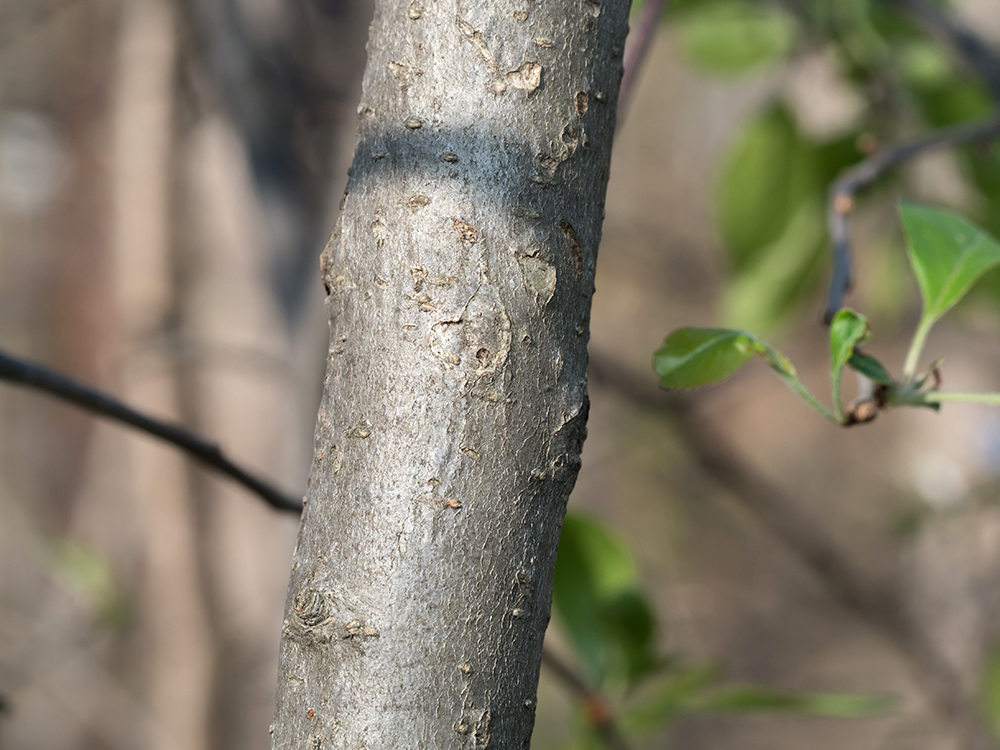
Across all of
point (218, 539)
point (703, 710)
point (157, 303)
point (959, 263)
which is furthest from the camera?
point (157, 303)

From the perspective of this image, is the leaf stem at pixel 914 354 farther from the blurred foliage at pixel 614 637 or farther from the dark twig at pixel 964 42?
the dark twig at pixel 964 42

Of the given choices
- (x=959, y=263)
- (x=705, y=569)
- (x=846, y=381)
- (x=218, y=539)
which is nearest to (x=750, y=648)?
(x=705, y=569)

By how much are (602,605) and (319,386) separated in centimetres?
39

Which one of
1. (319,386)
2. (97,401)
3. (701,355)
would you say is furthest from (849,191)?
(319,386)

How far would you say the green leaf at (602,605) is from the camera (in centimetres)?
62

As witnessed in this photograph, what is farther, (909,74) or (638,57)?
(909,74)

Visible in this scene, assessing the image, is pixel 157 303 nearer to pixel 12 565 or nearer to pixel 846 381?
pixel 12 565

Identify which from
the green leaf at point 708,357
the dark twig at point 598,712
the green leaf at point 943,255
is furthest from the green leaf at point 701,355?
the dark twig at point 598,712

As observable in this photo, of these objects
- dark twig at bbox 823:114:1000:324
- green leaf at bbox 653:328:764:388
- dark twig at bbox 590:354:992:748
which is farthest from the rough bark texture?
dark twig at bbox 590:354:992:748

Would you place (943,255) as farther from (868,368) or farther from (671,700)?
(671,700)

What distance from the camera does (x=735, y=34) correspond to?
2.86ft

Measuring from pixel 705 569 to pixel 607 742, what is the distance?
2.51 metres

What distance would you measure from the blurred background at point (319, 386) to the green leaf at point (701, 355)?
31cm

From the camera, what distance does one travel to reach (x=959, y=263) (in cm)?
37
